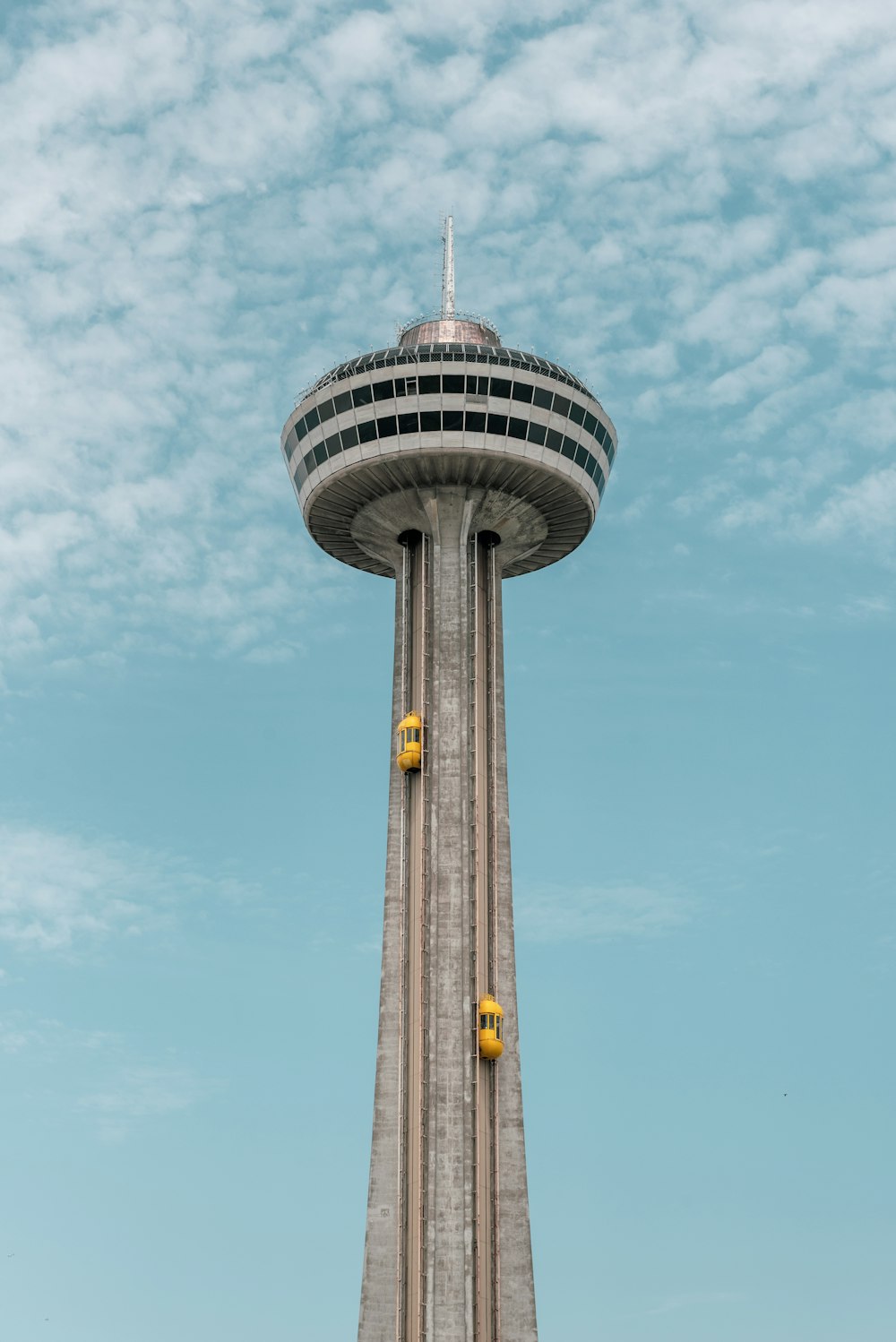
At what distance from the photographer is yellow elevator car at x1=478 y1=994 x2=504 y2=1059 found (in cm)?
7919

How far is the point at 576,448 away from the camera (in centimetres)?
8938

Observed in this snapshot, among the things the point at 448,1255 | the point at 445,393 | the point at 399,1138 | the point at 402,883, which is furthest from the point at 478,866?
the point at 445,393

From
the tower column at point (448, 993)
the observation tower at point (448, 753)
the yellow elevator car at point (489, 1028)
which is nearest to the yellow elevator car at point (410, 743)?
the observation tower at point (448, 753)

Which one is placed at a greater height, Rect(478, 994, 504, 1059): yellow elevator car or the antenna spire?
the antenna spire

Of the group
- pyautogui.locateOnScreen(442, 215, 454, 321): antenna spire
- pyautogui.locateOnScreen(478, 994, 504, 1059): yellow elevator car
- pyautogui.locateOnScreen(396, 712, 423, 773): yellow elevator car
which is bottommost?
pyautogui.locateOnScreen(478, 994, 504, 1059): yellow elevator car

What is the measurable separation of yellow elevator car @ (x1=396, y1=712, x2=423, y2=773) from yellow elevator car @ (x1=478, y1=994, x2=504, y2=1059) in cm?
1328

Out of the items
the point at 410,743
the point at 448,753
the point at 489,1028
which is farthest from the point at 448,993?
the point at 410,743

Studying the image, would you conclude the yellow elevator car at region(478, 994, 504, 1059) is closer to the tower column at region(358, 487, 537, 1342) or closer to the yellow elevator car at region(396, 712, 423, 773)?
the tower column at region(358, 487, 537, 1342)

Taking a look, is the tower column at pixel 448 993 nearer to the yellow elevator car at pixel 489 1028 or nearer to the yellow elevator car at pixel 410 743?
the yellow elevator car at pixel 489 1028

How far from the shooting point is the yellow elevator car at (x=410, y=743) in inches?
3329

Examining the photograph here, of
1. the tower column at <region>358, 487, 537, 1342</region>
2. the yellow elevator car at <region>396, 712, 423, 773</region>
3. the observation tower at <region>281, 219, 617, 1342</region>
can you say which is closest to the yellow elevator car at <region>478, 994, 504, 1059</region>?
the observation tower at <region>281, 219, 617, 1342</region>

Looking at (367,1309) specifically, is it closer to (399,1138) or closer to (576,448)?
(399,1138)

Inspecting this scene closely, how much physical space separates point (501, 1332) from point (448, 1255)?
5.74 metres

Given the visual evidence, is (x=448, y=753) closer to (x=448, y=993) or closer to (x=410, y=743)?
(x=410, y=743)
